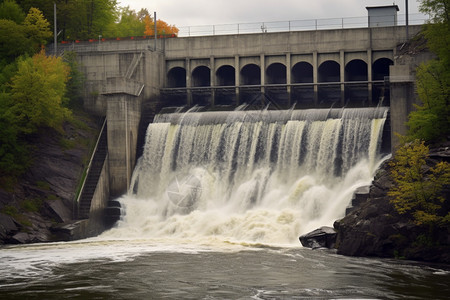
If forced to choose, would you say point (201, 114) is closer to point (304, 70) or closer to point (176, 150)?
point (176, 150)

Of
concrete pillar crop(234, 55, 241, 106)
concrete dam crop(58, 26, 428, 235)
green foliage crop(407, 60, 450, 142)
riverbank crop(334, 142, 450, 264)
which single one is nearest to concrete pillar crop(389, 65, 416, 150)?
green foliage crop(407, 60, 450, 142)

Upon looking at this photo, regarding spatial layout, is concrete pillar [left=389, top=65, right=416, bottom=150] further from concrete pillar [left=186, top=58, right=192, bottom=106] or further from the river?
concrete pillar [left=186, top=58, right=192, bottom=106]

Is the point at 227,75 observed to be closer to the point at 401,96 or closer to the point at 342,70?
the point at 342,70

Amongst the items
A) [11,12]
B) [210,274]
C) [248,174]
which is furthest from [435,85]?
[11,12]

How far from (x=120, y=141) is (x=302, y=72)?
837 inches

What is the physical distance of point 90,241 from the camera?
54.4 meters

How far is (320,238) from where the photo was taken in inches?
1873

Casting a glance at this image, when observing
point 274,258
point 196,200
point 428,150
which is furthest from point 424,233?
point 196,200

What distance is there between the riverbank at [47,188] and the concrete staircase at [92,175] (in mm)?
622

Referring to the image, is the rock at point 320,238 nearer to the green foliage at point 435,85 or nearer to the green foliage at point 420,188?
the green foliage at point 420,188

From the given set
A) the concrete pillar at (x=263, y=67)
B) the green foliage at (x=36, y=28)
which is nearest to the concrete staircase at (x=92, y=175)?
the green foliage at (x=36, y=28)

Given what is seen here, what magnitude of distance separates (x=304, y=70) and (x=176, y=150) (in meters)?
17.8

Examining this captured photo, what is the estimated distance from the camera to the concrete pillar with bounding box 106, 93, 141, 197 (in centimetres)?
6291

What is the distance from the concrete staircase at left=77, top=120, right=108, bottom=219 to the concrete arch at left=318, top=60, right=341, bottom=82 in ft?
73.8
